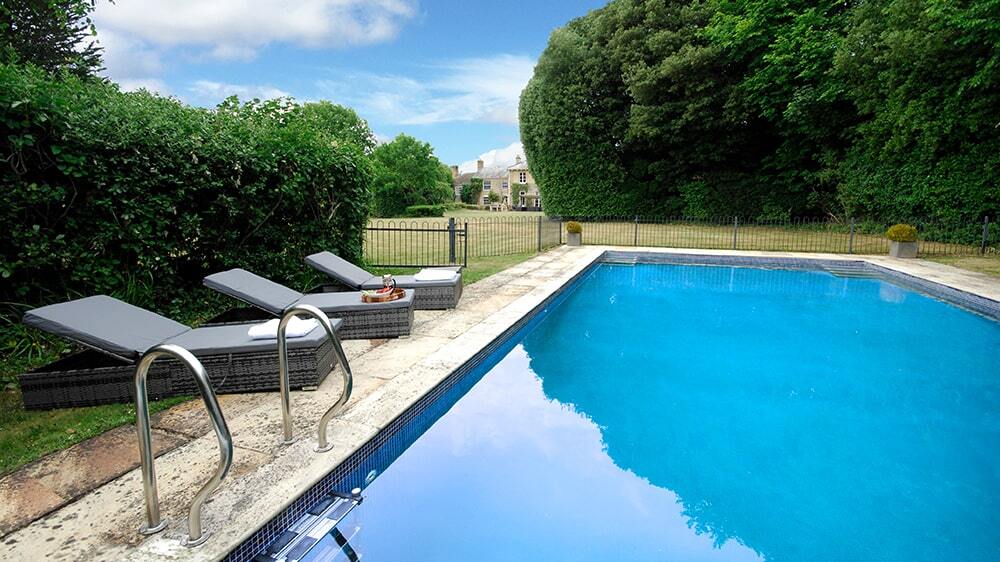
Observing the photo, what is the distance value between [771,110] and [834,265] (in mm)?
9023

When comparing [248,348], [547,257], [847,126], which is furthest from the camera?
[847,126]

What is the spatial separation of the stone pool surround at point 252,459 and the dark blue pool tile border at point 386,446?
43mm

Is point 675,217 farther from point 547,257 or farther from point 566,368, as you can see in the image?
point 566,368

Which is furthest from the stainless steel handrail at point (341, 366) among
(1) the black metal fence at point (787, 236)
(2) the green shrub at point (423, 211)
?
(2) the green shrub at point (423, 211)

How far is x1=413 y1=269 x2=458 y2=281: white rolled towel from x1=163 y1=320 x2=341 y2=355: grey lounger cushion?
2518 mm

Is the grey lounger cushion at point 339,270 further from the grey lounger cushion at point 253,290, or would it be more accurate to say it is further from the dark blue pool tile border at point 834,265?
the dark blue pool tile border at point 834,265

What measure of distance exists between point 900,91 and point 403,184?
109 feet

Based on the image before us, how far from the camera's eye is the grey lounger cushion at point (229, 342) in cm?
349

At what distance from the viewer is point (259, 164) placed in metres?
5.97

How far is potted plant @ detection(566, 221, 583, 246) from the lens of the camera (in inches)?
564

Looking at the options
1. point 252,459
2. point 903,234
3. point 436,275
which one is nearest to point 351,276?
point 436,275

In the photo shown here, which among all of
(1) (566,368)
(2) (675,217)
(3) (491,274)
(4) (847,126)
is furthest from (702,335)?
(2) (675,217)

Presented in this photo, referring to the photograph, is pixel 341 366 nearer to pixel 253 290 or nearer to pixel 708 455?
pixel 253 290

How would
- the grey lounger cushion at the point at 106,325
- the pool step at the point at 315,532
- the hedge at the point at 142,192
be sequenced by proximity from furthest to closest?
the hedge at the point at 142,192 < the grey lounger cushion at the point at 106,325 < the pool step at the point at 315,532
